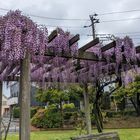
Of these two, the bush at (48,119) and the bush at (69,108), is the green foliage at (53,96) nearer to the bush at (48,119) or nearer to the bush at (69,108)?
the bush at (48,119)

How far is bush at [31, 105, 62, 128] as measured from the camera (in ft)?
73.4

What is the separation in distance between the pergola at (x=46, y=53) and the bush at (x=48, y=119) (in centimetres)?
1397

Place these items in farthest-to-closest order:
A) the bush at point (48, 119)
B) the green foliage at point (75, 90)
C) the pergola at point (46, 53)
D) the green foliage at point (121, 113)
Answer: the green foliage at point (121, 113), the bush at point (48, 119), the green foliage at point (75, 90), the pergola at point (46, 53)

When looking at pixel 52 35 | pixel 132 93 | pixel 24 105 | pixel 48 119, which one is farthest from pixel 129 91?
pixel 24 105

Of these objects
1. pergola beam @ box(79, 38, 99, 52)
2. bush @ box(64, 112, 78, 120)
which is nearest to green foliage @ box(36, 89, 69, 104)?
bush @ box(64, 112, 78, 120)

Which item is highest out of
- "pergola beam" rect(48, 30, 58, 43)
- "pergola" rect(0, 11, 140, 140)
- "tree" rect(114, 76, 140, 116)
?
"tree" rect(114, 76, 140, 116)

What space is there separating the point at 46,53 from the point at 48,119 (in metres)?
16.8

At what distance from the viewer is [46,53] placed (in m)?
6.16

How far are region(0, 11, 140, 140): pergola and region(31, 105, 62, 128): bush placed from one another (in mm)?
13967

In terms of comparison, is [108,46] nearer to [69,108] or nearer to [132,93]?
[132,93]

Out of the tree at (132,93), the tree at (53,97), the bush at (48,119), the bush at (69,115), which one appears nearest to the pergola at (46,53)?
the tree at (132,93)

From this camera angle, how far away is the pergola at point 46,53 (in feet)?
17.8

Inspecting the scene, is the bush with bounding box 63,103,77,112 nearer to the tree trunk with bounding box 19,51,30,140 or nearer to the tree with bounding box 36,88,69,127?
the tree with bounding box 36,88,69,127

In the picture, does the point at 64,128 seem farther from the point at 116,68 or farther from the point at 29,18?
the point at 29,18
